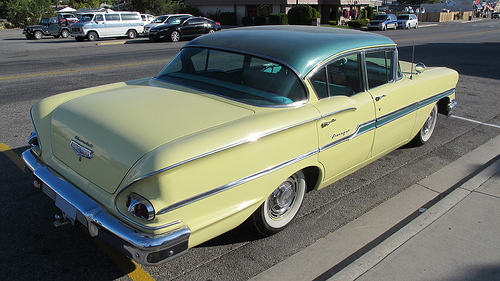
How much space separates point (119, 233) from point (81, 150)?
75cm

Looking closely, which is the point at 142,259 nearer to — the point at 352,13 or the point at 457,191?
the point at 457,191

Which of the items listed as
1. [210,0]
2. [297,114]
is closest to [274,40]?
[297,114]

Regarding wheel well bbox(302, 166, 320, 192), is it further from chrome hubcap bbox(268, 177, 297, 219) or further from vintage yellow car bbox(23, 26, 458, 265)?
chrome hubcap bbox(268, 177, 297, 219)

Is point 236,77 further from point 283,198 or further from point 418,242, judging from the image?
point 418,242

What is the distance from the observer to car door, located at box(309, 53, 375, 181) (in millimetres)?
3562

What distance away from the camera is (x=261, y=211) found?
324cm

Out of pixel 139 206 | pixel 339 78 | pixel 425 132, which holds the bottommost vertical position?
pixel 425 132

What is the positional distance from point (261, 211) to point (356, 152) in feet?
4.20

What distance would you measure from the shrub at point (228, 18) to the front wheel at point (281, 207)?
41.7 meters

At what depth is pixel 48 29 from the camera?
2734 centimetres

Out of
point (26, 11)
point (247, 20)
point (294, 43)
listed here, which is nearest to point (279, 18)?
point (247, 20)

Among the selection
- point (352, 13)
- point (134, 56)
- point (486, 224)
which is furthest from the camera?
point (352, 13)

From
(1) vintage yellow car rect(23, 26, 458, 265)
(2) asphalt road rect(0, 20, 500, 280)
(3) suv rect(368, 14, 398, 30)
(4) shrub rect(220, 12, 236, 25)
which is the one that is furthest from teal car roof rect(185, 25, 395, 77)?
(4) shrub rect(220, 12, 236, 25)

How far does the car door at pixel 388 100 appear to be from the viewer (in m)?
4.21
